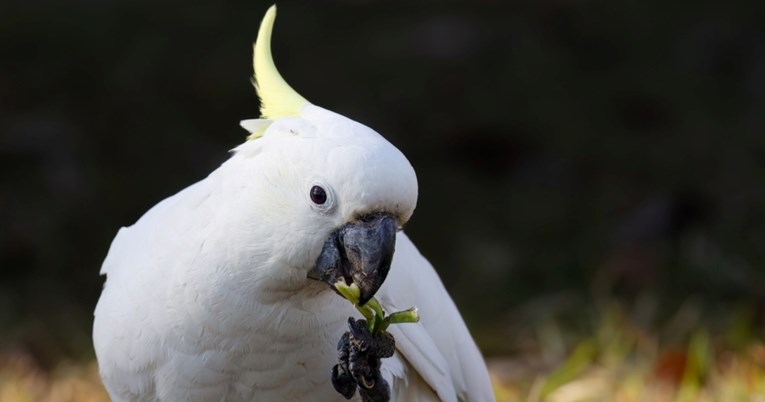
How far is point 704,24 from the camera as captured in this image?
5832 mm

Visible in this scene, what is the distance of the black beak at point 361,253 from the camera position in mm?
2049

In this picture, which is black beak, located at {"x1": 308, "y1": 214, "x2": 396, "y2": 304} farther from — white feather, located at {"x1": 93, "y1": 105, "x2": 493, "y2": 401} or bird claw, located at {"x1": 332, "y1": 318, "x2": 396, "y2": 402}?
bird claw, located at {"x1": 332, "y1": 318, "x2": 396, "y2": 402}

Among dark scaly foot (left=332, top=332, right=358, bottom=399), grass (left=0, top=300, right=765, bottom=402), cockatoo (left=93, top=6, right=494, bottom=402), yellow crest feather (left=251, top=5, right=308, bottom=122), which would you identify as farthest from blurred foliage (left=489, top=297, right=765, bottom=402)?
yellow crest feather (left=251, top=5, right=308, bottom=122)

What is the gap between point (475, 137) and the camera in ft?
17.8

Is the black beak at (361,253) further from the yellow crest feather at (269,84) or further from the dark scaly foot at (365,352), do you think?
the yellow crest feather at (269,84)

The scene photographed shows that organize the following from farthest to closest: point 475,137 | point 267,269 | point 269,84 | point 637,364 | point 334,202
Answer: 1. point 475,137
2. point 637,364
3. point 269,84
4. point 267,269
5. point 334,202

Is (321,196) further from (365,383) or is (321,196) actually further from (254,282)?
(365,383)

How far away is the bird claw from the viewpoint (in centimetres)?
→ 219

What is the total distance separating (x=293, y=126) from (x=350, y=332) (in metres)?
0.41

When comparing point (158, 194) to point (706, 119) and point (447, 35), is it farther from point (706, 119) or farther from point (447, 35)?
point (706, 119)

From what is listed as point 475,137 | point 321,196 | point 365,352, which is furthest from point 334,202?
point 475,137

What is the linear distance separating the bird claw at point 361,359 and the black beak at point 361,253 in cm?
13

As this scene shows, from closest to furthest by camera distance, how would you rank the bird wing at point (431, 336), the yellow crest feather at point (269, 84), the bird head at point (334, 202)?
the bird head at point (334, 202), the yellow crest feather at point (269, 84), the bird wing at point (431, 336)

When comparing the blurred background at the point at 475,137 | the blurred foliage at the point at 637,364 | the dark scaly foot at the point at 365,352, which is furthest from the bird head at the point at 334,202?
the blurred background at the point at 475,137
